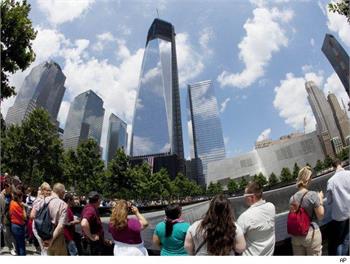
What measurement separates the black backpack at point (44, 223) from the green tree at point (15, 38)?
6.17m

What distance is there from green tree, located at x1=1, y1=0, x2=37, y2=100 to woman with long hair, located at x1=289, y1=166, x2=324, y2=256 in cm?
854

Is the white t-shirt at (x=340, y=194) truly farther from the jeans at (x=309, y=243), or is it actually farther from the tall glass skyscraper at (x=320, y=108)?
the tall glass skyscraper at (x=320, y=108)

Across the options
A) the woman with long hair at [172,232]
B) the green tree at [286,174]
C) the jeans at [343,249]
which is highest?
the green tree at [286,174]

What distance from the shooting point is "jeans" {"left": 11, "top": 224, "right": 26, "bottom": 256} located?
644cm

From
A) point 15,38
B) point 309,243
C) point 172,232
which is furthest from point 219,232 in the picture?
point 15,38

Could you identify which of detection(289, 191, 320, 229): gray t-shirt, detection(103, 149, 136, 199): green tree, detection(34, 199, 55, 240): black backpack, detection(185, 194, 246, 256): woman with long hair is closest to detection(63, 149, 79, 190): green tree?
detection(103, 149, 136, 199): green tree

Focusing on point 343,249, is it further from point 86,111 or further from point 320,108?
point 86,111

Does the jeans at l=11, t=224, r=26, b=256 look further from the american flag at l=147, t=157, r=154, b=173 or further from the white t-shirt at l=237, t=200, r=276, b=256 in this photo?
the american flag at l=147, t=157, r=154, b=173

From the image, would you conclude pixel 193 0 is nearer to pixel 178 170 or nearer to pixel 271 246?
Answer: pixel 271 246

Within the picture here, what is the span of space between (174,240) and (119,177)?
117 feet

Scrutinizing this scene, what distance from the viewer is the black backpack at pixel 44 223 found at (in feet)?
16.4

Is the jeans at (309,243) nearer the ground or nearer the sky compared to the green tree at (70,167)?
nearer the ground

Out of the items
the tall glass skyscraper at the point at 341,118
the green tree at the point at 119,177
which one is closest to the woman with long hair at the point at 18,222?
the tall glass skyscraper at the point at 341,118
